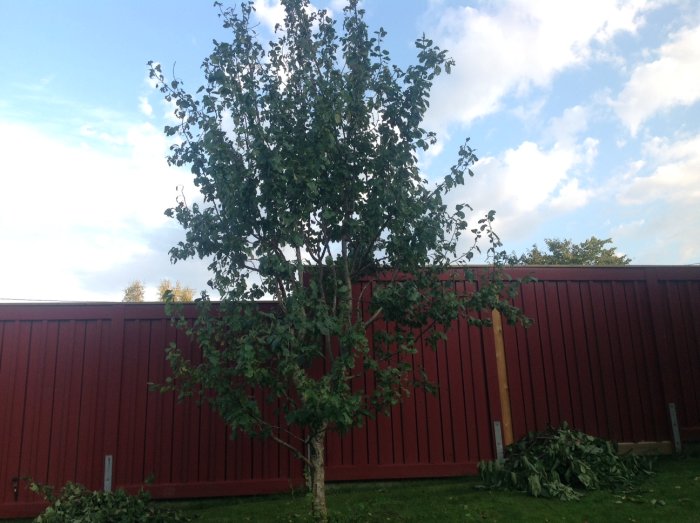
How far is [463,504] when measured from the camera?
19.2 feet

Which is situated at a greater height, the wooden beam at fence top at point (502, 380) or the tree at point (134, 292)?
the tree at point (134, 292)

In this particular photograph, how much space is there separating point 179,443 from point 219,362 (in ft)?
8.72

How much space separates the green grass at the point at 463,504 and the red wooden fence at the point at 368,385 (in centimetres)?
24

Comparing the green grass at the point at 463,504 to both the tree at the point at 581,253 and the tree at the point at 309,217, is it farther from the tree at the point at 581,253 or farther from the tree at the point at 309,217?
the tree at the point at 581,253

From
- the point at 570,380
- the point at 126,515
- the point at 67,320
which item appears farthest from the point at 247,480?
the point at 570,380

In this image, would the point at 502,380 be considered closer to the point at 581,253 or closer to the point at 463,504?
the point at 463,504

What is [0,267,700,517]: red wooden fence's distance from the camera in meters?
6.96

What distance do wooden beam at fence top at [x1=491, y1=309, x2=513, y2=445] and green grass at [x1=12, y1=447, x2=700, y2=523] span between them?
80 centimetres

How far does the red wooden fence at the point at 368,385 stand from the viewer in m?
6.96

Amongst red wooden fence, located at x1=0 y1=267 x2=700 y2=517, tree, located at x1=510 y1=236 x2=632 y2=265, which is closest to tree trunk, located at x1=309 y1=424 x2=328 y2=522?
red wooden fence, located at x1=0 y1=267 x2=700 y2=517

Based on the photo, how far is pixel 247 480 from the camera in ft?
23.0

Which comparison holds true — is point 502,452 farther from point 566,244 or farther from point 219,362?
point 566,244

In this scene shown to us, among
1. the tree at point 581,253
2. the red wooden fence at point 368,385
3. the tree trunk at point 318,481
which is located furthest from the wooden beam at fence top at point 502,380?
the tree at point 581,253

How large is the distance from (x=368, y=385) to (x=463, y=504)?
200 cm
